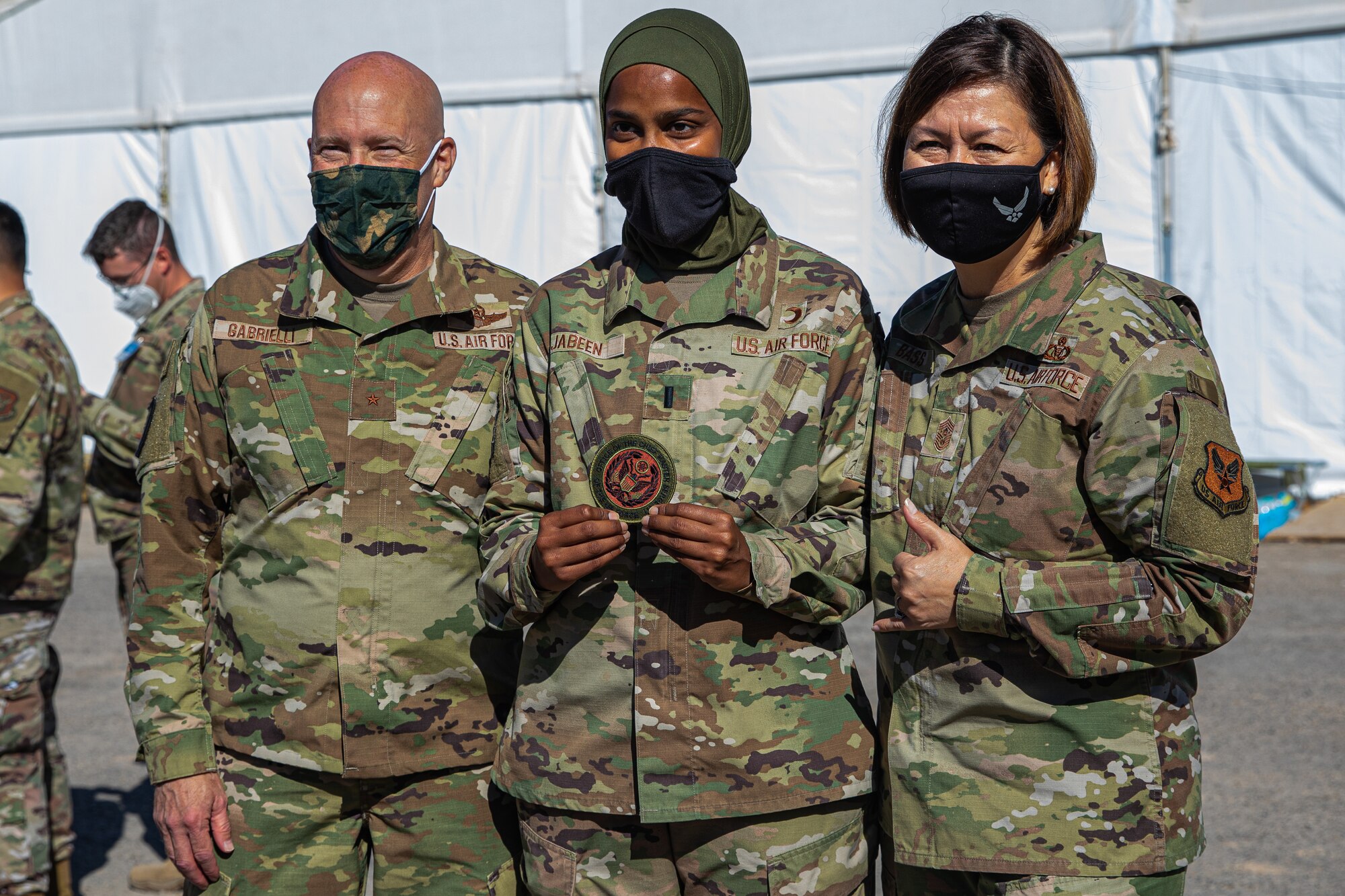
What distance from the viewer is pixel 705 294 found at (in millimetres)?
2305

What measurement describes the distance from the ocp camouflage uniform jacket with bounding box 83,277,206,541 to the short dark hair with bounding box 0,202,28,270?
1.85ft

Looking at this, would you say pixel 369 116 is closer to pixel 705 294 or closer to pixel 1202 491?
pixel 705 294

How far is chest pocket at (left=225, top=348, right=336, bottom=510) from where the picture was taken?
246 centimetres

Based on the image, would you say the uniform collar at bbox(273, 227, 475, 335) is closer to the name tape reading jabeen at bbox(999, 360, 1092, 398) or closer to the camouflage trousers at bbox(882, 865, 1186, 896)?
the name tape reading jabeen at bbox(999, 360, 1092, 398)

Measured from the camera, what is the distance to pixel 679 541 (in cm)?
201

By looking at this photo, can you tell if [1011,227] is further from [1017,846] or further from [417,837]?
[417,837]

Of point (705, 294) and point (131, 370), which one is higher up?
point (705, 294)

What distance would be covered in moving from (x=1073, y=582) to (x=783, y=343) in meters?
0.66

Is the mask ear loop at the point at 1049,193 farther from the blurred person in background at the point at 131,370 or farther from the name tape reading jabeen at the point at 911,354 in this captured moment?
the blurred person in background at the point at 131,370

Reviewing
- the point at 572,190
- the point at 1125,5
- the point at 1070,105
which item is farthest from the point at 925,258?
the point at 1070,105

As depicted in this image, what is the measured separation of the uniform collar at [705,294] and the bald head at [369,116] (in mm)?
562

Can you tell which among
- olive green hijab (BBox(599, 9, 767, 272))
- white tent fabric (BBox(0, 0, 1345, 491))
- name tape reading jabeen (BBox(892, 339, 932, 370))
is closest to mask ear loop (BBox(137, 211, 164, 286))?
olive green hijab (BBox(599, 9, 767, 272))

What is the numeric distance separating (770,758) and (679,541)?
17.5 inches

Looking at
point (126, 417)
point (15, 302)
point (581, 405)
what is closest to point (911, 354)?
point (581, 405)
